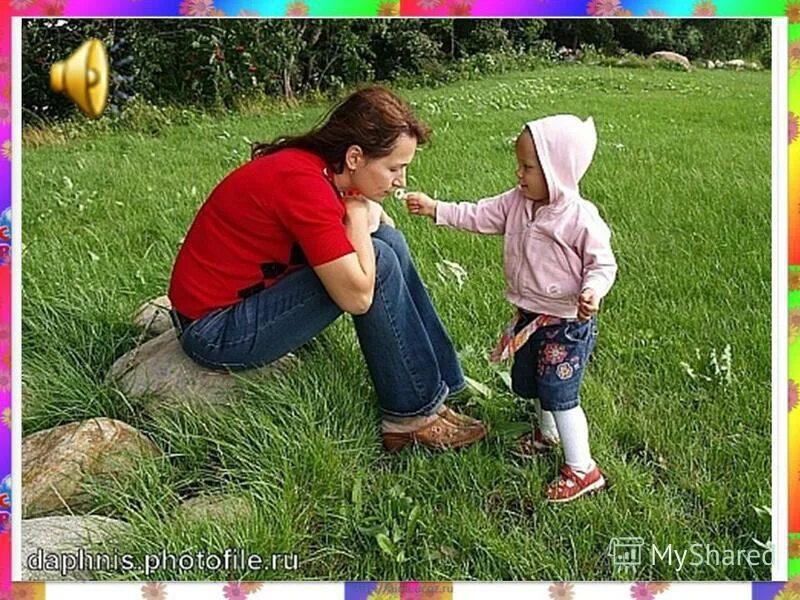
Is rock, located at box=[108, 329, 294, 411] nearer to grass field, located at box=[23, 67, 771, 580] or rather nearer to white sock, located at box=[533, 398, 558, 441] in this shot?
grass field, located at box=[23, 67, 771, 580]

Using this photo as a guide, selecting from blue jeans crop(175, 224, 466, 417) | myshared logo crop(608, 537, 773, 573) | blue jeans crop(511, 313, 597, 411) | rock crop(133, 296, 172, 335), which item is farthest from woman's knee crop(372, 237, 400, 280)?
myshared logo crop(608, 537, 773, 573)

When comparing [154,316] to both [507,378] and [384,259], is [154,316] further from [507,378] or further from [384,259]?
[507,378]

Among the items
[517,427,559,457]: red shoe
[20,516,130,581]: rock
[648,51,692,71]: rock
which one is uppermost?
[648,51,692,71]: rock

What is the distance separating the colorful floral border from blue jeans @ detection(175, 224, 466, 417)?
0.20 meters

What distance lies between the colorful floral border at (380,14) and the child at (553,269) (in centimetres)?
13

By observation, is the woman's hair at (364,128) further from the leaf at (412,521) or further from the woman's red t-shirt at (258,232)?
the leaf at (412,521)

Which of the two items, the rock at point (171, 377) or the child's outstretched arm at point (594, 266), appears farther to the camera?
the rock at point (171, 377)

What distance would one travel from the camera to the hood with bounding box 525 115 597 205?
1371 mm

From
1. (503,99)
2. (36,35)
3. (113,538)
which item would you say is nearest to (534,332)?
(503,99)

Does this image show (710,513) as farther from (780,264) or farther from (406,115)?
(406,115)

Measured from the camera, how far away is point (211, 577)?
56.4 inches

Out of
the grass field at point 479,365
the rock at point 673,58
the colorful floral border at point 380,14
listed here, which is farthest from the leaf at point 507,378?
the rock at point 673,58

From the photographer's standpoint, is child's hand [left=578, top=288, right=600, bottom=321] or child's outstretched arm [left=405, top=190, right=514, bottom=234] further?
child's outstretched arm [left=405, top=190, right=514, bottom=234]

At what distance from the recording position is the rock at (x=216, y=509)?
4.65ft
